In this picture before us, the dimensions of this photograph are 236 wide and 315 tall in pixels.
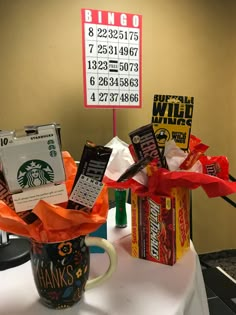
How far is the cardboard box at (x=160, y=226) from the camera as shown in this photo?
736mm

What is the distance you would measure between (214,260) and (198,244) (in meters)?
0.17

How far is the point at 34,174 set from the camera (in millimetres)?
528

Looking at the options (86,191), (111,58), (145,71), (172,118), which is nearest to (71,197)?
(86,191)

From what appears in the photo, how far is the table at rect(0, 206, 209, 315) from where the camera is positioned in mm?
590

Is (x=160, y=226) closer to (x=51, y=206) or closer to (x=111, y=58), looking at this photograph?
(x=51, y=206)

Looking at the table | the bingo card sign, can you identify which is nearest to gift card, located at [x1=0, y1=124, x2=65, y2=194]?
the table

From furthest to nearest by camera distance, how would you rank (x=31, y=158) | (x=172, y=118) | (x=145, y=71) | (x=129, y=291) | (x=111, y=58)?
(x=145, y=71), (x=111, y=58), (x=172, y=118), (x=129, y=291), (x=31, y=158)

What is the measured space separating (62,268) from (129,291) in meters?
0.17

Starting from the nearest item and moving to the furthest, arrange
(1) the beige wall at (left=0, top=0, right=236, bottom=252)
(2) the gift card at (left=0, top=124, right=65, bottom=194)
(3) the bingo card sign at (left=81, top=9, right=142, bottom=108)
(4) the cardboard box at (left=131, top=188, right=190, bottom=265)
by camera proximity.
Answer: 1. (2) the gift card at (left=0, top=124, right=65, bottom=194)
2. (4) the cardboard box at (left=131, top=188, right=190, bottom=265)
3. (3) the bingo card sign at (left=81, top=9, right=142, bottom=108)
4. (1) the beige wall at (left=0, top=0, right=236, bottom=252)

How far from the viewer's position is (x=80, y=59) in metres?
2.00

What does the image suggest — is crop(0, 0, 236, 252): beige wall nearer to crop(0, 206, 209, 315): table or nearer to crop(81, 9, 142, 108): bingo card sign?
crop(81, 9, 142, 108): bingo card sign

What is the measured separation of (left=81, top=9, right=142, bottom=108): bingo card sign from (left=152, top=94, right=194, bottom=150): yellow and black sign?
3.31 ft

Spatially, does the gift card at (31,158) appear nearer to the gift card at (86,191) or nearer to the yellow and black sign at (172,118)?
the gift card at (86,191)

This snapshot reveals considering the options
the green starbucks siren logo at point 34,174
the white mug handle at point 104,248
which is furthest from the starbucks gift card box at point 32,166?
the white mug handle at point 104,248
